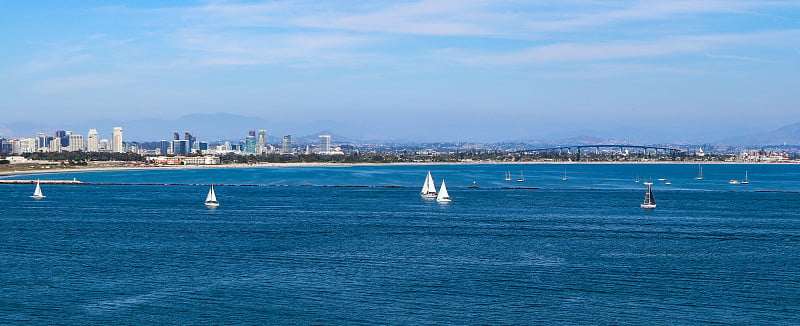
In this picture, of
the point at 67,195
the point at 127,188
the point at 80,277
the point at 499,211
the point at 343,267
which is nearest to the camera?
the point at 80,277

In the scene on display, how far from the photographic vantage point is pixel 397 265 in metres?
29.4

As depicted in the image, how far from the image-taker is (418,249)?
33.6 m

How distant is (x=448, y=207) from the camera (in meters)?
56.2

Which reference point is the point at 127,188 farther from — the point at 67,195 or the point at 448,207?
the point at 448,207

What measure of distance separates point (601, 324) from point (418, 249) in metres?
13.1

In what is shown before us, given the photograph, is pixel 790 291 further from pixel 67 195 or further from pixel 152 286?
pixel 67 195

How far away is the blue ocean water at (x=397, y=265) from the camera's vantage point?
22328 millimetres

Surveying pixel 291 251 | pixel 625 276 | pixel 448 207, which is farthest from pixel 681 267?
pixel 448 207

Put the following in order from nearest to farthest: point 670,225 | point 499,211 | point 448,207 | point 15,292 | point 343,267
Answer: point 15,292, point 343,267, point 670,225, point 499,211, point 448,207

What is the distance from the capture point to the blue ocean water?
22.3 meters

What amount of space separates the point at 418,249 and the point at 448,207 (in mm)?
22794

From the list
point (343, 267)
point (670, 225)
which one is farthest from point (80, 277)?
point (670, 225)

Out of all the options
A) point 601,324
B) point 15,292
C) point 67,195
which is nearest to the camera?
point 601,324

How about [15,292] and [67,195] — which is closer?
[15,292]
